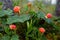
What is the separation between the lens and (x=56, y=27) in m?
1.61

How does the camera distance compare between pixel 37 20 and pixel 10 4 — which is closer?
pixel 37 20

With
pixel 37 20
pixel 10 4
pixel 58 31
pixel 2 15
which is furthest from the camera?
pixel 10 4

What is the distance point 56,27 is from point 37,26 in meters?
0.17

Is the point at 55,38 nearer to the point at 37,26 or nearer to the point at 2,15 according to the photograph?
the point at 37,26

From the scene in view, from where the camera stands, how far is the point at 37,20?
5.11 ft

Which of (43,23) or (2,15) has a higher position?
(2,15)

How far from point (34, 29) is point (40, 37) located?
8 cm

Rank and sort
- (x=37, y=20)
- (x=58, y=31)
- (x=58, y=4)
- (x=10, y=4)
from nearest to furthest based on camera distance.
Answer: (x=37, y=20) < (x=58, y=31) < (x=10, y=4) < (x=58, y=4)

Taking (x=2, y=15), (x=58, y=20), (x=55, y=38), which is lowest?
(x=55, y=38)

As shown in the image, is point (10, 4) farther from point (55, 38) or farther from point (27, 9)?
point (55, 38)

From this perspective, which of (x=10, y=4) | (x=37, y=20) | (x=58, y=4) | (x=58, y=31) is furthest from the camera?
(x=58, y=4)

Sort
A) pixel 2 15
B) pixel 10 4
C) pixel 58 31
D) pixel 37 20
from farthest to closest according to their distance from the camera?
pixel 10 4 < pixel 58 31 < pixel 37 20 < pixel 2 15

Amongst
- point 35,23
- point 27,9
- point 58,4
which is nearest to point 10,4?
point 27,9

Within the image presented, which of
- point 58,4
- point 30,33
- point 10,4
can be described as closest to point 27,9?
point 10,4
